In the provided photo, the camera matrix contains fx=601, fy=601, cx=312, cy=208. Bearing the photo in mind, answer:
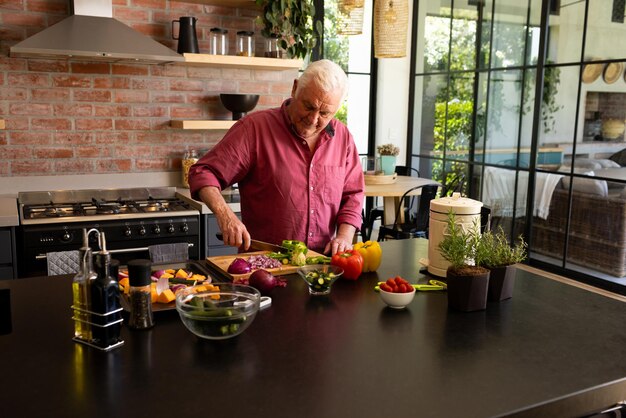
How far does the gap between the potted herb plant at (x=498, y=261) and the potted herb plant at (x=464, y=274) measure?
0.07 feet

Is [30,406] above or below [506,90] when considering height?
→ below

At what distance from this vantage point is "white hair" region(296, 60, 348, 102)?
2.21 m

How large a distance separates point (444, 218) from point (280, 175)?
2.53 ft

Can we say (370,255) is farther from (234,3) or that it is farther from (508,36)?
(508,36)

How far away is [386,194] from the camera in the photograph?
174 inches

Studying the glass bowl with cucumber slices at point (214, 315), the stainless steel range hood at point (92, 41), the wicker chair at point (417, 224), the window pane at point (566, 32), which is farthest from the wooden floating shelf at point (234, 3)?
the glass bowl with cucumber slices at point (214, 315)

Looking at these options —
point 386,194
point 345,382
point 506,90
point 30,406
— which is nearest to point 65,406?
point 30,406

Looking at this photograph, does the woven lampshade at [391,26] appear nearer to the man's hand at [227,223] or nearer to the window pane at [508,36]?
the window pane at [508,36]

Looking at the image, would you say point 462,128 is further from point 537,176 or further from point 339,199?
point 339,199

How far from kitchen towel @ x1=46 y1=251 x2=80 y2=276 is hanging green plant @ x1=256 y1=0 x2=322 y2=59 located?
2445mm

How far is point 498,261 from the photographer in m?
1.74

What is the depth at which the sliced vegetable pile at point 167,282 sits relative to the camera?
1614mm

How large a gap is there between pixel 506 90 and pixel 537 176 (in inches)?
32.1

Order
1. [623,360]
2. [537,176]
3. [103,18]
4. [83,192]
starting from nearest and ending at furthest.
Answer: [623,360]
[103,18]
[83,192]
[537,176]
